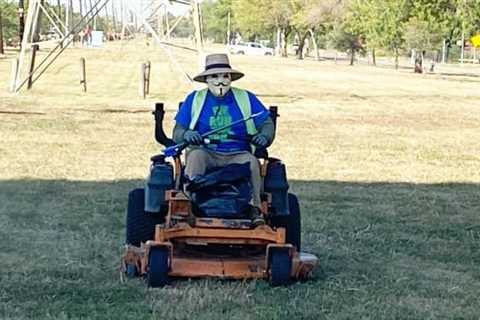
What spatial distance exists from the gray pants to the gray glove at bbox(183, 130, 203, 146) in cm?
9

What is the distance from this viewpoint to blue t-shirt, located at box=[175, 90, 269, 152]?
25.5 ft

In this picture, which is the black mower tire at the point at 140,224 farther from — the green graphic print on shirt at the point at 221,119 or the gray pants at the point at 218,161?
the green graphic print on shirt at the point at 221,119

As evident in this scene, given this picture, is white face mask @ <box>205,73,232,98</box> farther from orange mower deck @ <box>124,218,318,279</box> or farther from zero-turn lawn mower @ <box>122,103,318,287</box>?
orange mower deck @ <box>124,218,318,279</box>

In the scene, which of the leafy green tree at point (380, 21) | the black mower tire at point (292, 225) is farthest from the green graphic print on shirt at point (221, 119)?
the leafy green tree at point (380, 21)

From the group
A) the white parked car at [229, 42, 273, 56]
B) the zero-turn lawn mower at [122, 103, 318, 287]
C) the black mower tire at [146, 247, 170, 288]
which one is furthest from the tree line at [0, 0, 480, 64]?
the black mower tire at [146, 247, 170, 288]

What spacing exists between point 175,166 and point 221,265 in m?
0.89

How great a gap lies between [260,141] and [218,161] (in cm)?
32

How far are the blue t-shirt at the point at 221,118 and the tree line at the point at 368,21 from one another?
34055mm

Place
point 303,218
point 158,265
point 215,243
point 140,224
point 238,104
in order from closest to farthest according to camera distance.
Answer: point 158,265 → point 215,243 → point 140,224 → point 238,104 → point 303,218

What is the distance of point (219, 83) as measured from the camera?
783 centimetres

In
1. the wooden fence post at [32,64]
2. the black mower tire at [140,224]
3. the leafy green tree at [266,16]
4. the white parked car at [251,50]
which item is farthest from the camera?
the white parked car at [251,50]

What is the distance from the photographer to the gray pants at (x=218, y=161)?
7465mm

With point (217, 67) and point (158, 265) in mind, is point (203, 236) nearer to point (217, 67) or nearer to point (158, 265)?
point (158, 265)

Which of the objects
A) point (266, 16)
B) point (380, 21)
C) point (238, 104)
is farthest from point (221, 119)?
point (266, 16)
